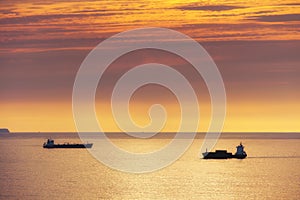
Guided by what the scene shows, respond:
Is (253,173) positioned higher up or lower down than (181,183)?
higher up

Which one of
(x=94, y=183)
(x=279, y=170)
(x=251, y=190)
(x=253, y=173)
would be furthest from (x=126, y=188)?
(x=279, y=170)

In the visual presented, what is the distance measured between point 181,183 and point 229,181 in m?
10.2

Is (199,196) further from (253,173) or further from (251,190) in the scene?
(253,173)

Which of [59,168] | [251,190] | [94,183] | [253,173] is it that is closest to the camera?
[251,190]

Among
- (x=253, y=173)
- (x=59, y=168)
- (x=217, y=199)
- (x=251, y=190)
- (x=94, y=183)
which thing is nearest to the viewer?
(x=217, y=199)

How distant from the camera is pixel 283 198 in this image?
133500mm

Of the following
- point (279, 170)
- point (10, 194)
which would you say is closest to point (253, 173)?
point (279, 170)

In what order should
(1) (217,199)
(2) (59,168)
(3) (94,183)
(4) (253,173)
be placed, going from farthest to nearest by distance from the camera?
(2) (59,168) → (4) (253,173) → (3) (94,183) → (1) (217,199)

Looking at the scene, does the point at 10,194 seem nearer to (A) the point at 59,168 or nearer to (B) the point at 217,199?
(B) the point at 217,199

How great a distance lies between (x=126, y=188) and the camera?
14888 centimetres

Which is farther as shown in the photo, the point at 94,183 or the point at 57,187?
the point at 94,183

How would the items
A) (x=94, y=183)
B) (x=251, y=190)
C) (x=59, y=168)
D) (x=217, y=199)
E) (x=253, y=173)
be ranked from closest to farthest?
(x=217, y=199)
(x=251, y=190)
(x=94, y=183)
(x=253, y=173)
(x=59, y=168)

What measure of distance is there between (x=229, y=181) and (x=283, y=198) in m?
31.3

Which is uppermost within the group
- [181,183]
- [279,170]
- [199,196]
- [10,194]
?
[279,170]
